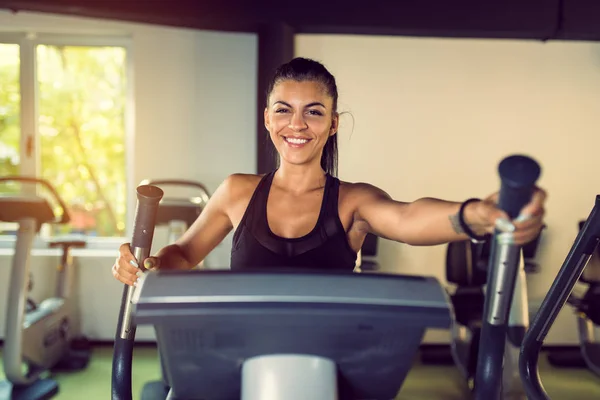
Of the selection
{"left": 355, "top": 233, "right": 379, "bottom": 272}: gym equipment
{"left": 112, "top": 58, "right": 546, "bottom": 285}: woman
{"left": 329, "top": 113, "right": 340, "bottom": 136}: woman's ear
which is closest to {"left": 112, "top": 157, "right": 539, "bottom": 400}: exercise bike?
{"left": 112, "top": 58, "right": 546, "bottom": 285}: woman

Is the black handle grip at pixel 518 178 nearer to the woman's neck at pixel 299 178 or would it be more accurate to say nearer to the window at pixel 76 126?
the woman's neck at pixel 299 178

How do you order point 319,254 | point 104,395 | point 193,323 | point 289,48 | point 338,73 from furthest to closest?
point 338,73, point 289,48, point 104,395, point 319,254, point 193,323

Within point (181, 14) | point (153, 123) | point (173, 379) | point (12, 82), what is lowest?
point (173, 379)

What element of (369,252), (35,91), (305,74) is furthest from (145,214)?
(35,91)

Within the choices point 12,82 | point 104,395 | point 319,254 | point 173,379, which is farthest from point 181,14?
point 173,379

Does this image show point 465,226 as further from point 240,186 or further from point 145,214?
point 240,186

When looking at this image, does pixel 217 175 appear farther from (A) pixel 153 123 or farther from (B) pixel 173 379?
(B) pixel 173 379

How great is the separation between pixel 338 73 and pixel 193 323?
148 inches

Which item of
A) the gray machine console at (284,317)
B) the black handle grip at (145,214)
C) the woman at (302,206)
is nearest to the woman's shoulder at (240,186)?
the woman at (302,206)

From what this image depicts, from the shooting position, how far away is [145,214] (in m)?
1.26

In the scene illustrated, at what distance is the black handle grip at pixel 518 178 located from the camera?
69cm

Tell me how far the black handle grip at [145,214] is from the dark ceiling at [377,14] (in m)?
2.52

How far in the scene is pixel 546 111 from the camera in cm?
433

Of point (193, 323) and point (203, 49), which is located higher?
point (203, 49)
